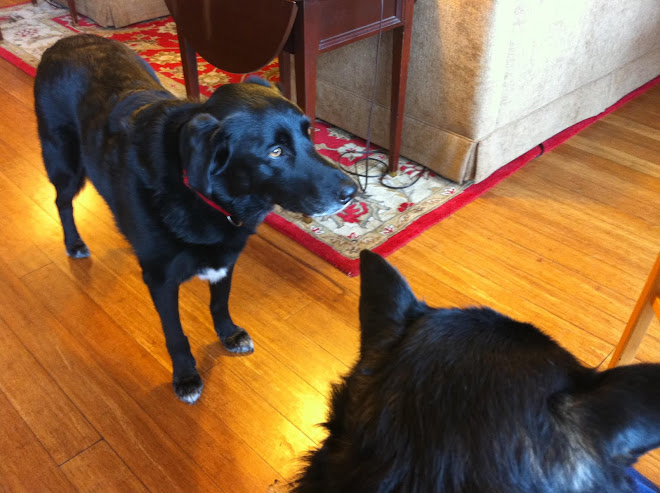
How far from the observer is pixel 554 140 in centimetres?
274

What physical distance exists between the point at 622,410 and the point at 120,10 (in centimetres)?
452

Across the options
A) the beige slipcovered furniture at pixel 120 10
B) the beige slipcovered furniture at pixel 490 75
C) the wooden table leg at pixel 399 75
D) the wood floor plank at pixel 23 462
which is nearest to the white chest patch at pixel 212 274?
the wood floor plank at pixel 23 462

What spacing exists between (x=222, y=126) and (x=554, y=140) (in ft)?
7.06

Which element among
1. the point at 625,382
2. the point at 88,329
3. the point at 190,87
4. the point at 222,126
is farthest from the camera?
the point at 190,87

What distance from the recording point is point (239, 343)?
1.67 meters

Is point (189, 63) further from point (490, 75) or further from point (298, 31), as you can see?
point (490, 75)

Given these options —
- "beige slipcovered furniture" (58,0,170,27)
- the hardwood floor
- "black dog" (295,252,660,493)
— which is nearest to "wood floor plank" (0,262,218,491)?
the hardwood floor

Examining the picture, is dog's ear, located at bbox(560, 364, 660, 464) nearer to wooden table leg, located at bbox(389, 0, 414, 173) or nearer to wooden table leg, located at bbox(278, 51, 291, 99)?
wooden table leg, located at bbox(278, 51, 291, 99)

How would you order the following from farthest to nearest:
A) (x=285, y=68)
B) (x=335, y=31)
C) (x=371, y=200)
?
(x=371, y=200), (x=285, y=68), (x=335, y=31)

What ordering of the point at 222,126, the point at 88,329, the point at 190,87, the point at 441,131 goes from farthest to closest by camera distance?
the point at 190,87
the point at 441,131
the point at 88,329
the point at 222,126

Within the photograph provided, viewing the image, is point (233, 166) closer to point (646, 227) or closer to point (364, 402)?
point (364, 402)

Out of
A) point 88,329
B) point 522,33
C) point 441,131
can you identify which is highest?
point 522,33

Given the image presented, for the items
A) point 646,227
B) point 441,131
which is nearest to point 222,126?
point 441,131

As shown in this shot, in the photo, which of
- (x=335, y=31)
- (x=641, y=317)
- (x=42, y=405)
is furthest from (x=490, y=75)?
(x=42, y=405)
